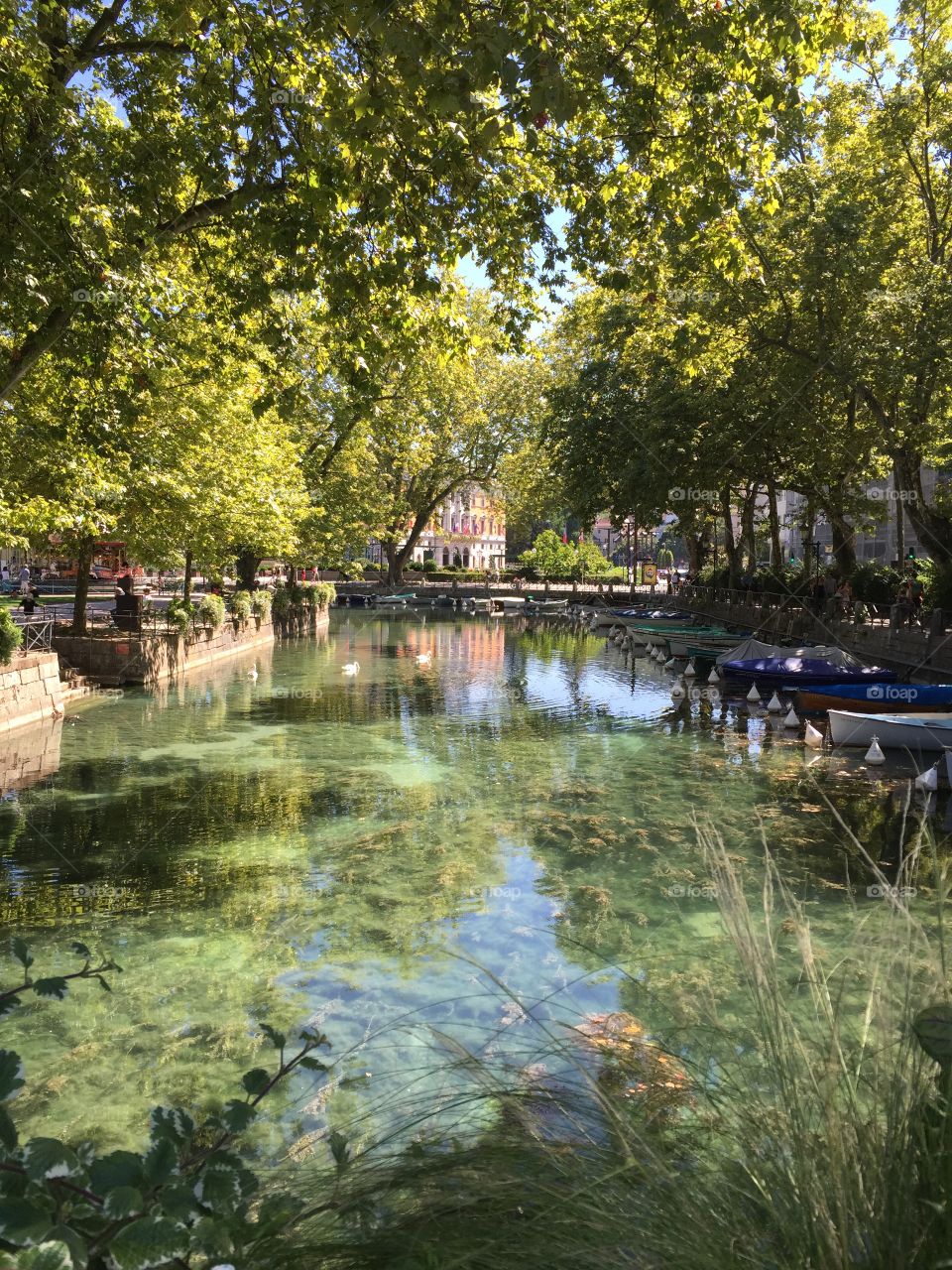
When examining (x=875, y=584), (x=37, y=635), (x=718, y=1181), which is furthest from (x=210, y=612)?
(x=718, y=1181)

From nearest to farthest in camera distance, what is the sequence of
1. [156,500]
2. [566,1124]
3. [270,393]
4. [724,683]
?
[566,1124] → [270,393] → [156,500] → [724,683]

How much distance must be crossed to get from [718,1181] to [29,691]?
17212 mm

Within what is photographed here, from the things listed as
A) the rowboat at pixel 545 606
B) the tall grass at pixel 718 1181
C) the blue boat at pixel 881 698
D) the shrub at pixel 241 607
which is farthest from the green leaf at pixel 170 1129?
the rowboat at pixel 545 606

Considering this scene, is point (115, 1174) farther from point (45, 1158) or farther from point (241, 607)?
point (241, 607)

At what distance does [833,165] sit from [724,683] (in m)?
13.0

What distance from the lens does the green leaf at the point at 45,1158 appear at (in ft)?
5.67

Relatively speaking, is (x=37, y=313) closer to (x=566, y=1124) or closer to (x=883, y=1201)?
(x=566, y=1124)

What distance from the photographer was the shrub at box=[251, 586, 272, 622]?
3606 centimetres

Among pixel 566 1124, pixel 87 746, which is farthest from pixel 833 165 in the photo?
pixel 566 1124

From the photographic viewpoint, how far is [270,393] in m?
9.31

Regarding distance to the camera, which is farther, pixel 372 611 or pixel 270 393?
pixel 372 611

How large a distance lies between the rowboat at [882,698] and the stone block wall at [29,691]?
15.3m

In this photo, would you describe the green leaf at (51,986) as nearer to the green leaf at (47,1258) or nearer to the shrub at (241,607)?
the green leaf at (47,1258)

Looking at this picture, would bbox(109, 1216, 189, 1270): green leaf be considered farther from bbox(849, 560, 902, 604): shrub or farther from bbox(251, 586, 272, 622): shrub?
bbox(251, 586, 272, 622): shrub
